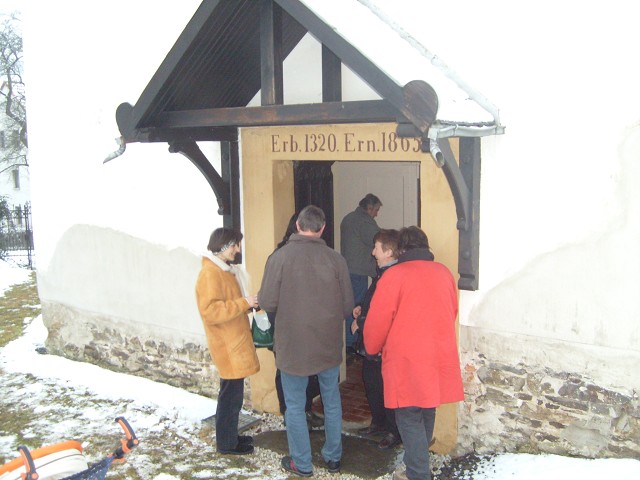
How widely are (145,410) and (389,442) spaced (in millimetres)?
2210

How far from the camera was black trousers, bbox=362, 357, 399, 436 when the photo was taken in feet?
16.0

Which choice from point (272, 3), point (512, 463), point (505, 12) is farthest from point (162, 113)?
point (512, 463)

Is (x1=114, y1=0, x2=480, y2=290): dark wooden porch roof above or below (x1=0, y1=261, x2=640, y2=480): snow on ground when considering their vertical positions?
above

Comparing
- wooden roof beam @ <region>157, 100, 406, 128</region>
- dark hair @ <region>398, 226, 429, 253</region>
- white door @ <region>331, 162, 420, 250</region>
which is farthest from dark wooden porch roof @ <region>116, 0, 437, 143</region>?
white door @ <region>331, 162, 420, 250</region>

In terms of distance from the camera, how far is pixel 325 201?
5.99m

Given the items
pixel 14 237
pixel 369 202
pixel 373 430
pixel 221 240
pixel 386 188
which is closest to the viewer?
pixel 221 240

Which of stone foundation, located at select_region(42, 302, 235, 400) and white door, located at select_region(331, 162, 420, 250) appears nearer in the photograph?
stone foundation, located at select_region(42, 302, 235, 400)

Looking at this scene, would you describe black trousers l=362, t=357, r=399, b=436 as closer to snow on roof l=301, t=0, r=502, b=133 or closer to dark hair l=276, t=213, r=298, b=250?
dark hair l=276, t=213, r=298, b=250

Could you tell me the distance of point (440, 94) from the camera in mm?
3652

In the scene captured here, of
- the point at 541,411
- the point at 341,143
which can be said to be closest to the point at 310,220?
the point at 341,143

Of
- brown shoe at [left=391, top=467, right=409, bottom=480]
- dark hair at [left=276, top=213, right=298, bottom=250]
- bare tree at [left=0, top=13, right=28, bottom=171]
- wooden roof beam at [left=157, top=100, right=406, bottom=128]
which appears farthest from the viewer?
bare tree at [left=0, top=13, right=28, bottom=171]

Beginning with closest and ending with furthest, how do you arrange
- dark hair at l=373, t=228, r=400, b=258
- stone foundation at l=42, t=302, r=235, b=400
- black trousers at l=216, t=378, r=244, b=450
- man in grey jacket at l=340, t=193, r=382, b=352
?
1. dark hair at l=373, t=228, r=400, b=258
2. black trousers at l=216, t=378, r=244, b=450
3. stone foundation at l=42, t=302, r=235, b=400
4. man in grey jacket at l=340, t=193, r=382, b=352

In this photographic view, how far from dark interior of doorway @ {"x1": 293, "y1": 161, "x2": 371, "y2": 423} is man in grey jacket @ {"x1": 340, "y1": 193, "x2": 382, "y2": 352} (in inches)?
13.7

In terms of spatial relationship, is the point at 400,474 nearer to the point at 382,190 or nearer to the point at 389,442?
the point at 389,442
